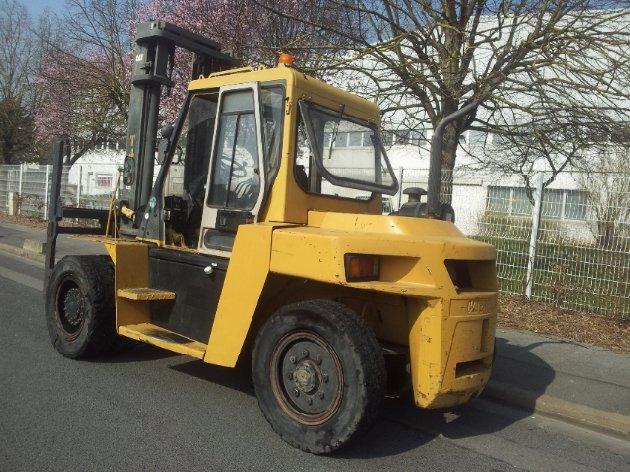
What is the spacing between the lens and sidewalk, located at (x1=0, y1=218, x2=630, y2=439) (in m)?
5.22

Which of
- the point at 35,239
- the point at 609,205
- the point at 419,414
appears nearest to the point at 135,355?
the point at 419,414

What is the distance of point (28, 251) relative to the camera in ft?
44.0

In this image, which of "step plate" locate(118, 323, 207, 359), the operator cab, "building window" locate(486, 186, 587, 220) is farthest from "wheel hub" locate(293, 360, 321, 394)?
"building window" locate(486, 186, 587, 220)

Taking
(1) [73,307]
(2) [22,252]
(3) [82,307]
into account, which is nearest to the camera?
Result: (3) [82,307]

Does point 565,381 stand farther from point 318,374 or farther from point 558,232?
point 558,232

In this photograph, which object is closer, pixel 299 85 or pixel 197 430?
pixel 197 430

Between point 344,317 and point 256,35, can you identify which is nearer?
point 344,317

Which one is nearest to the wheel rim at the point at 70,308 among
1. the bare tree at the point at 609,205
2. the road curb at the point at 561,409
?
the road curb at the point at 561,409

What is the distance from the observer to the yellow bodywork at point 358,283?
12.7 ft

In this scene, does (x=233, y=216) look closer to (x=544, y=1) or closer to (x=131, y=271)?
(x=131, y=271)

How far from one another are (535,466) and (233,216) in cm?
281

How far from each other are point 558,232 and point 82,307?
675cm

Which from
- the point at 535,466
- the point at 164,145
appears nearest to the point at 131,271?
the point at 164,145

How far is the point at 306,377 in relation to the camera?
159 inches
